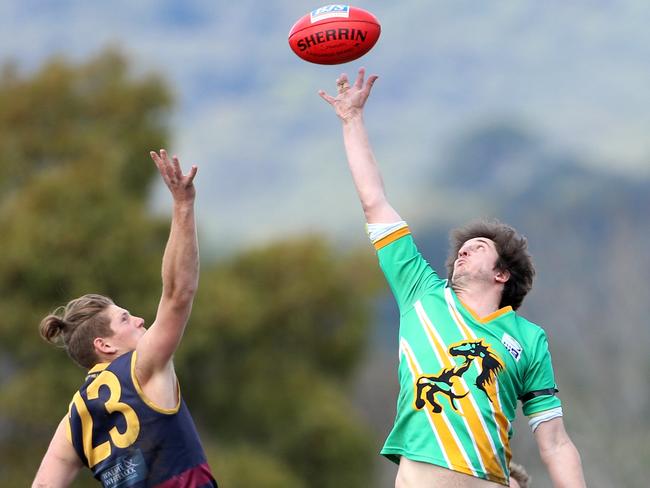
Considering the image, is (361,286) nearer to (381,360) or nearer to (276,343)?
(276,343)

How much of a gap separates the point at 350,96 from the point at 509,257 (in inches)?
42.4

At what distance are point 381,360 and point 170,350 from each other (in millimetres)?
22157

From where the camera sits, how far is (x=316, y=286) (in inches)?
812

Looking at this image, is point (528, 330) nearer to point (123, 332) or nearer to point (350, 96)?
point (350, 96)

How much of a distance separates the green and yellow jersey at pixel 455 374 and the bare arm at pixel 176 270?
872mm

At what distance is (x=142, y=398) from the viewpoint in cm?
478

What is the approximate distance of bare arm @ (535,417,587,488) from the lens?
4.77 meters

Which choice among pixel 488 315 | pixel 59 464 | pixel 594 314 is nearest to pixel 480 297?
pixel 488 315

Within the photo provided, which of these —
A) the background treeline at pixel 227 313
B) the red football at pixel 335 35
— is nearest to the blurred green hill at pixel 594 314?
the background treeline at pixel 227 313

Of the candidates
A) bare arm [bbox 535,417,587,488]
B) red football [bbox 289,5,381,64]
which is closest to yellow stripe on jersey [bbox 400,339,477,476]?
bare arm [bbox 535,417,587,488]

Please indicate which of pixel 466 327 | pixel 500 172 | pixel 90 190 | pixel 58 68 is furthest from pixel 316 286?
pixel 500 172

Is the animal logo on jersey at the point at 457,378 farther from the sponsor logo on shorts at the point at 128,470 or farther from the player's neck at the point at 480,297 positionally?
the sponsor logo on shorts at the point at 128,470

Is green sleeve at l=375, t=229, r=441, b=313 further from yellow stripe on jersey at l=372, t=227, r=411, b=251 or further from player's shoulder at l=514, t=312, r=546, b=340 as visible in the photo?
player's shoulder at l=514, t=312, r=546, b=340

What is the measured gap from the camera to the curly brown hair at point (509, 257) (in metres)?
5.18
